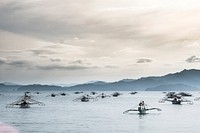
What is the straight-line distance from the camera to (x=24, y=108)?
383 feet

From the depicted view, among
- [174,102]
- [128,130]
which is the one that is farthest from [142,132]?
[174,102]

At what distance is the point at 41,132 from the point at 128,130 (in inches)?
508

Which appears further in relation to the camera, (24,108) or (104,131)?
(24,108)

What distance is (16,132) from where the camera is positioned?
56.6 meters

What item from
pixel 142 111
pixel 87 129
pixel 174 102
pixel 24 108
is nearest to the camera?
pixel 87 129

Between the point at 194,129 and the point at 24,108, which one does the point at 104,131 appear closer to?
the point at 194,129

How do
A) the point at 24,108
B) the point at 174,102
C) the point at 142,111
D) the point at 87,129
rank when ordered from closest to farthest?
the point at 87,129 < the point at 142,111 < the point at 24,108 < the point at 174,102

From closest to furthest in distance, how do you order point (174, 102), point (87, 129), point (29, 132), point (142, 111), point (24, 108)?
point (29, 132) → point (87, 129) → point (142, 111) → point (24, 108) → point (174, 102)

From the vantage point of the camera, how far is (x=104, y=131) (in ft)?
190

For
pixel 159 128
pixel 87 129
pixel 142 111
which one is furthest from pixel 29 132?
pixel 142 111

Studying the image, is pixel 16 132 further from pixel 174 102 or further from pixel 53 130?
pixel 174 102

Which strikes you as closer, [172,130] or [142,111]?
[172,130]

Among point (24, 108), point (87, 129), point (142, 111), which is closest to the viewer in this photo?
point (87, 129)

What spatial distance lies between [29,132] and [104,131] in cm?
1062
